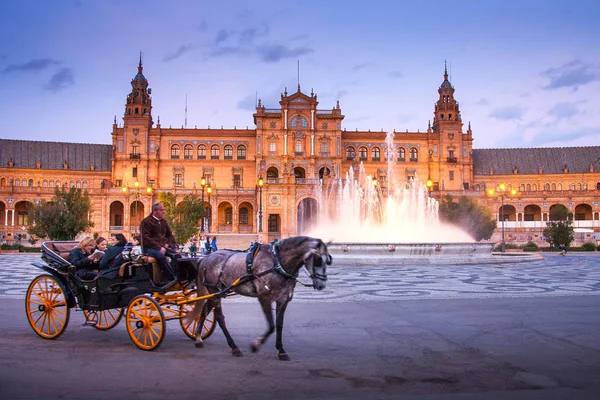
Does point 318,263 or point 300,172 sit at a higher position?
point 300,172

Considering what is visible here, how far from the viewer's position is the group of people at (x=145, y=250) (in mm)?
8242

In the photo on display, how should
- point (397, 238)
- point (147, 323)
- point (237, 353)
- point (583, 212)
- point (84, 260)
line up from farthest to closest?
1. point (583, 212)
2. point (397, 238)
3. point (84, 260)
4. point (147, 323)
5. point (237, 353)

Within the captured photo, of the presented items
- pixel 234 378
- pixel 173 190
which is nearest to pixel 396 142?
pixel 173 190

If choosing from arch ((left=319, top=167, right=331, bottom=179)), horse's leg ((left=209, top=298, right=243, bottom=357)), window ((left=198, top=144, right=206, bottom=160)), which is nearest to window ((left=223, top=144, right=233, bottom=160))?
window ((left=198, top=144, right=206, bottom=160))

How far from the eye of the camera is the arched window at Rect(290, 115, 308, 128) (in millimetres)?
74250

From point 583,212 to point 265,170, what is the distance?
47.8 metres

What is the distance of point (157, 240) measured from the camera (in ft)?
27.5

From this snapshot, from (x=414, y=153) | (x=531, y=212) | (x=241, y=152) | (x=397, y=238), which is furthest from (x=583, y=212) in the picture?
(x=397, y=238)

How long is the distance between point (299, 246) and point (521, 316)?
18.4 ft

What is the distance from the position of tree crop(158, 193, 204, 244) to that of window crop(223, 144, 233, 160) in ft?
98.4

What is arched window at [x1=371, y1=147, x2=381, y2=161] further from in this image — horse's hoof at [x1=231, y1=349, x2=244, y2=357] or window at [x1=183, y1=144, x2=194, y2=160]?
horse's hoof at [x1=231, y1=349, x2=244, y2=357]

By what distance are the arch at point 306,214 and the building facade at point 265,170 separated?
5.4 inches

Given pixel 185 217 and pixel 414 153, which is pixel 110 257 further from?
pixel 414 153

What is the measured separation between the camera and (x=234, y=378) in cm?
641
